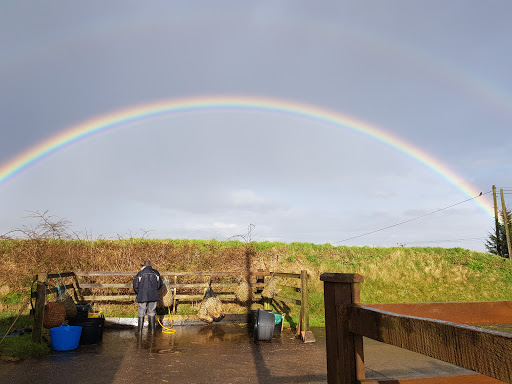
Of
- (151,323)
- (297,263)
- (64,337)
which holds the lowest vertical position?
(151,323)

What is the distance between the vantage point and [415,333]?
1428 millimetres

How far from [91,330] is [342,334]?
28.2 ft

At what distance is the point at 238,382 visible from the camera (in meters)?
6.11

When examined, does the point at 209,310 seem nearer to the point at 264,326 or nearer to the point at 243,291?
the point at 243,291

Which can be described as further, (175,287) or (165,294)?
(175,287)

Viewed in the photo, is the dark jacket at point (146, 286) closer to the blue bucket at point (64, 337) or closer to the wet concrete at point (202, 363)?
the wet concrete at point (202, 363)

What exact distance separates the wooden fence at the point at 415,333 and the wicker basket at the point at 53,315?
7936 mm

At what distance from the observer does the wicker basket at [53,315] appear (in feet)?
27.0

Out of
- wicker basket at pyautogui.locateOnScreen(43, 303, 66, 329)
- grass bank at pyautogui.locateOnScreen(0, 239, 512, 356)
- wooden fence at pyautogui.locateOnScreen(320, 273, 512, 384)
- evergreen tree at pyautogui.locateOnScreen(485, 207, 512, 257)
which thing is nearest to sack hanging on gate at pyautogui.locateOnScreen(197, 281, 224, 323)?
grass bank at pyautogui.locateOnScreen(0, 239, 512, 356)

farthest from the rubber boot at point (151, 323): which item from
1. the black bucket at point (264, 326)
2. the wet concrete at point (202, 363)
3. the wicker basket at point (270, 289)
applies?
the wicker basket at point (270, 289)

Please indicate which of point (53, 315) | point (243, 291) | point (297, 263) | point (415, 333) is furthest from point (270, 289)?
point (415, 333)

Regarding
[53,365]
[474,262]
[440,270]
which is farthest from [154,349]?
[474,262]

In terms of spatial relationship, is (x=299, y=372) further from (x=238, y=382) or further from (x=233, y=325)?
(x=233, y=325)

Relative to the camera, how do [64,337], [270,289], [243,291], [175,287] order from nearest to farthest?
[64,337] → [270,289] → [243,291] → [175,287]
